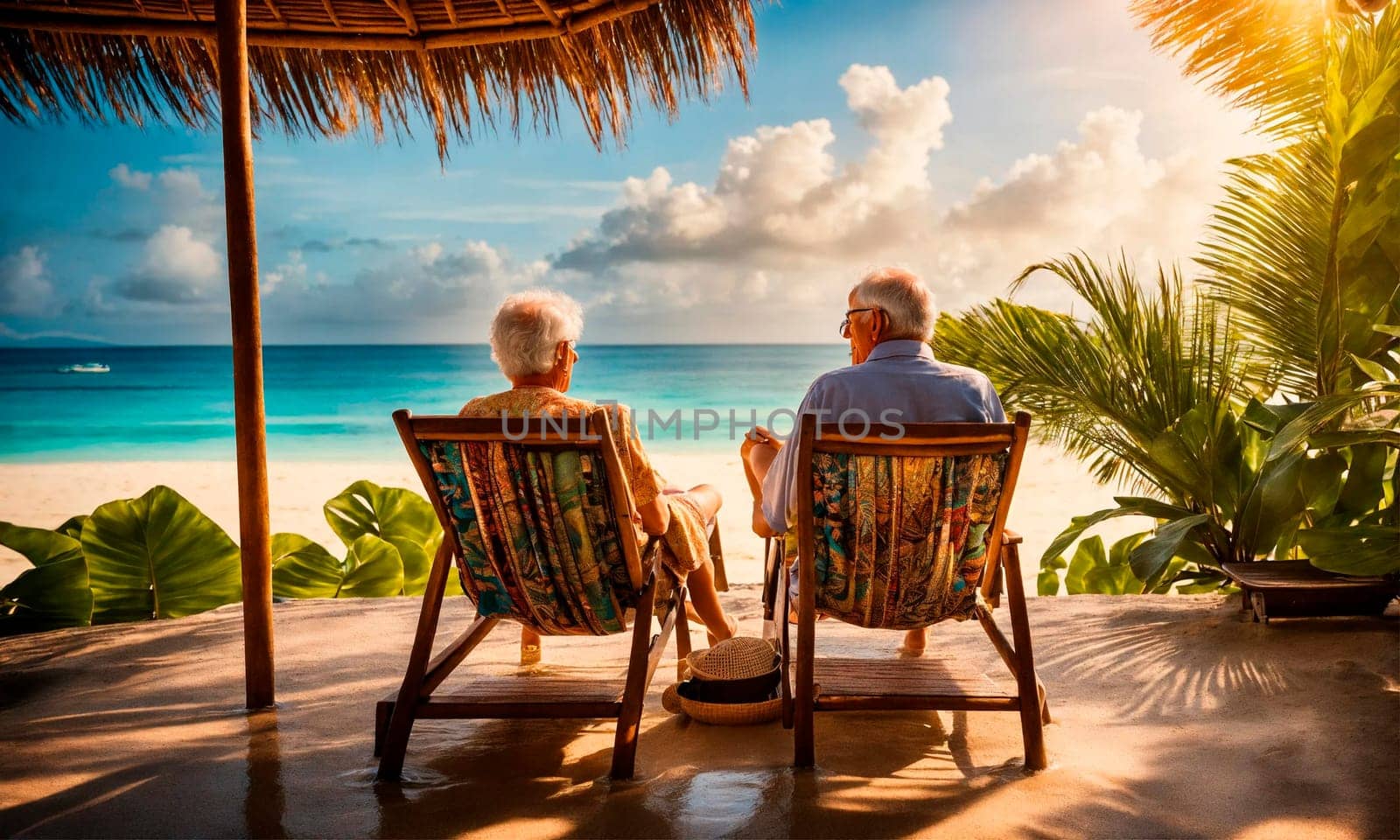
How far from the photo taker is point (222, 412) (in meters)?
26.5

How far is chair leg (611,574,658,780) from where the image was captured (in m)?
2.28

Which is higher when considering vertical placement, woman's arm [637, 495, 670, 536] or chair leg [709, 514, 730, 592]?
woman's arm [637, 495, 670, 536]

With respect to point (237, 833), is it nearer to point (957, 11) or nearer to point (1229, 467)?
point (1229, 467)

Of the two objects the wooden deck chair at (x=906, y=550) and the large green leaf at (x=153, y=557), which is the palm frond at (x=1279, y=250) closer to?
the wooden deck chair at (x=906, y=550)

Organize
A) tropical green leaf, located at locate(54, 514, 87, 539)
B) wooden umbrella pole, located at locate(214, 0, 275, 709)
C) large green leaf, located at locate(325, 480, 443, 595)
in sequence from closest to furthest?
wooden umbrella pole, located at locate(214, 0, 275, 709) → tropical green leaf, located at locate(54, 514, 87, 539) → large green leaf, located at locate(325, 480, 443, 595)

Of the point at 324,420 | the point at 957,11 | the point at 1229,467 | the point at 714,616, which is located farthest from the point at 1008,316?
the point at 957,11

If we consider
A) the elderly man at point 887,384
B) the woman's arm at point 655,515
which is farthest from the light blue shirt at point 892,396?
the woman's arm at point 655,515

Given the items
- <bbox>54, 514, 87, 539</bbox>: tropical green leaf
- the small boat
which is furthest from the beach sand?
the small boat

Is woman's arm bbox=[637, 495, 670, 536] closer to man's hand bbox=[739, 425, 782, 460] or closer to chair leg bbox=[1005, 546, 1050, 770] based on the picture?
man's hand bbox=[739, 425, 782, 460]

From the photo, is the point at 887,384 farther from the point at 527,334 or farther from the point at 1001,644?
the point at 527,334

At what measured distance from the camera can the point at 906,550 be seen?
2.39m

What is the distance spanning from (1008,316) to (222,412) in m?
26.6

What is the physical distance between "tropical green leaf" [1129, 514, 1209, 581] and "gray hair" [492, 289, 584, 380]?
226 cm

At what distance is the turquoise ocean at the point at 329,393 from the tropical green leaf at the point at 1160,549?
14613 mm
